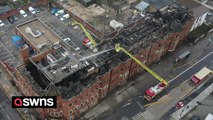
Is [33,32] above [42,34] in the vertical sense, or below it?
above

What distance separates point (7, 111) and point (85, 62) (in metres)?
32.6

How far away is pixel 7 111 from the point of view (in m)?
92.1

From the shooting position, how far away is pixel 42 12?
132 m

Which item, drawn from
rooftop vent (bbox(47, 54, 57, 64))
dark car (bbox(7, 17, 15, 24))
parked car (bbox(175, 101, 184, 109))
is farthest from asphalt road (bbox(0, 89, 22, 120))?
parked car (bbox(175, 101, 184, 109))

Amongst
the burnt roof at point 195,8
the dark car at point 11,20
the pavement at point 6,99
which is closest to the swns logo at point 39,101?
the pavement at point 6,99

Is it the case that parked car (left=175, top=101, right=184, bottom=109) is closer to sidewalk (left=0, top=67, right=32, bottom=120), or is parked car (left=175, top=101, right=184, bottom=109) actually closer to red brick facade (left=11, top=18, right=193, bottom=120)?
red brick facade (left=11, top=18, right=193, bottom=120)

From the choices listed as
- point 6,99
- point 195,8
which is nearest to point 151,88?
point 195,8

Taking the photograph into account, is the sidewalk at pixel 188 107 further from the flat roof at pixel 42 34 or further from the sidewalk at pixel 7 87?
the sidewalk at pixel 7 87

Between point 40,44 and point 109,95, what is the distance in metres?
35.8

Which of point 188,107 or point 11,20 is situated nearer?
point 188,107

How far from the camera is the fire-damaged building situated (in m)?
83.2

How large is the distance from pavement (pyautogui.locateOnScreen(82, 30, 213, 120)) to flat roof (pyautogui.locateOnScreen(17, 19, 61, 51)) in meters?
35.0

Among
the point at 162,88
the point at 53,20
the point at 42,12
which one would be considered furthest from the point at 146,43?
the point at 42,12

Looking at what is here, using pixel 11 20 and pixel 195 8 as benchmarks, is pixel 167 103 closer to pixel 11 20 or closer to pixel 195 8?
pixel 195 8
